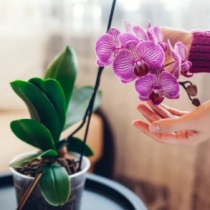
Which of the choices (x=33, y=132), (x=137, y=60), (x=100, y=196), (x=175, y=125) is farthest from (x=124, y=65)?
(x=100, y=196)

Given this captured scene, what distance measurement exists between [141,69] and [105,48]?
65 millimetres

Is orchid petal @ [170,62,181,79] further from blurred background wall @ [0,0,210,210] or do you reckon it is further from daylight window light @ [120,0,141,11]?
daylight window light @ [120,0,141,11]

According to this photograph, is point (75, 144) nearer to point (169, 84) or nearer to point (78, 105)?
point (78, 105)

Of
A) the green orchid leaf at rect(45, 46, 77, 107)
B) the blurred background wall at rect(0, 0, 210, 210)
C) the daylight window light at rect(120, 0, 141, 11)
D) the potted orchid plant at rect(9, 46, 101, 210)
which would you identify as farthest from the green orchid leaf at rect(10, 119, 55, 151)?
the daylight window light at rect(120, 0, 141, 11)

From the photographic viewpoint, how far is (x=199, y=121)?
1.57 feet

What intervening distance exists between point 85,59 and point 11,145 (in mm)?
516

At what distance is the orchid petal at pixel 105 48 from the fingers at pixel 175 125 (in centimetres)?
13

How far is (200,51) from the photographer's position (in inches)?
21.9

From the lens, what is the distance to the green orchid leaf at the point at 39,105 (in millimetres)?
560

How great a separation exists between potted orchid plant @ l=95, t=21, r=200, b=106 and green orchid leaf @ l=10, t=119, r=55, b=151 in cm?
18

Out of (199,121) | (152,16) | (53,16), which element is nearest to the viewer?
(199,121)

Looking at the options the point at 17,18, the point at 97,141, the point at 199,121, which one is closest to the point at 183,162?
the point at 97,141

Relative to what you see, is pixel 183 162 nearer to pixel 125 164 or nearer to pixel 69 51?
pixel 125 164

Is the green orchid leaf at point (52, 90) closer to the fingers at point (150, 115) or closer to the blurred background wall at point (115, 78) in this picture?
the fingers at point (150, 115)
